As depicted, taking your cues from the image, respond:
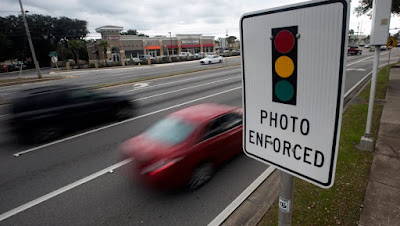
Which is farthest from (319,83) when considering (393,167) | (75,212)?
(393,167)

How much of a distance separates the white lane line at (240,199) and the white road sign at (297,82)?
2.73 meters

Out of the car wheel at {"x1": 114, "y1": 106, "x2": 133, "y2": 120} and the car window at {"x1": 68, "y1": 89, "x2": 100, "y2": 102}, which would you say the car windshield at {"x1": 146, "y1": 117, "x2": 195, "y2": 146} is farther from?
the car window at {"x1": 68, "y1": 89, "x2": 100, "y2": 102}

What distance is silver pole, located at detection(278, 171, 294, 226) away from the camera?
148 cm

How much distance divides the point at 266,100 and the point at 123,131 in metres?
7.39

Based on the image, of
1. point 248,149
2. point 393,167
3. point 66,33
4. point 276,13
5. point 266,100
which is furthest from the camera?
point 66,33

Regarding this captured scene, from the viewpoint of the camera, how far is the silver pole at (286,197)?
1480mm

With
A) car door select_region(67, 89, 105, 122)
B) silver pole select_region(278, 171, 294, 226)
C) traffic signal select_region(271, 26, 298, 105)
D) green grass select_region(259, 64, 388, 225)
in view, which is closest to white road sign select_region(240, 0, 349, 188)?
traffic signal select_region(271, 26, 298, 105)

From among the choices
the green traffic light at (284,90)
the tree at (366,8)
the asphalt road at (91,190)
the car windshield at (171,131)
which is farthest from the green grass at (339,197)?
the tree at (366,8)

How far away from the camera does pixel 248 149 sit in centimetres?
164

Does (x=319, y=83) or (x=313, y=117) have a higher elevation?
(x=319, y=83)

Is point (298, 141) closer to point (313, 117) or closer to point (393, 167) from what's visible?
point (313, 117)

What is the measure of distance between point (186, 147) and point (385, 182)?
365 centimetres

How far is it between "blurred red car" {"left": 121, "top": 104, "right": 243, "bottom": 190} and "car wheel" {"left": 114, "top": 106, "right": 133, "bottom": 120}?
4.42 m

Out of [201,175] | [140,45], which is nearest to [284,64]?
[201,175]
